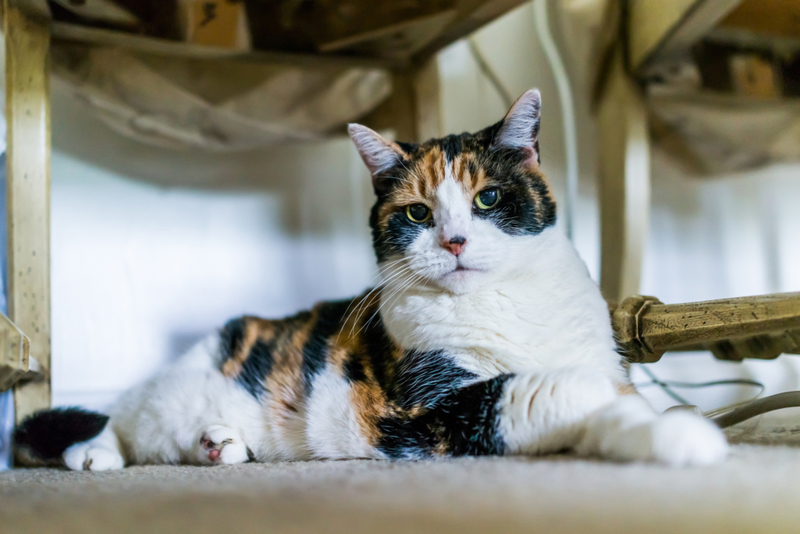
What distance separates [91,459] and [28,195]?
570mm

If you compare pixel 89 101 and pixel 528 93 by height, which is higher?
pixel 89 101

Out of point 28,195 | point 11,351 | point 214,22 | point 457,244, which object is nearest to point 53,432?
point 11,351

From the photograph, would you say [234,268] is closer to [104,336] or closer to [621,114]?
[104,336]

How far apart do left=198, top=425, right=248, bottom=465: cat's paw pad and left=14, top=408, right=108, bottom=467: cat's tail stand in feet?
0.70

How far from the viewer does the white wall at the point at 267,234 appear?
1.72 meters

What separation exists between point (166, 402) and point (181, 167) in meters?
1.00

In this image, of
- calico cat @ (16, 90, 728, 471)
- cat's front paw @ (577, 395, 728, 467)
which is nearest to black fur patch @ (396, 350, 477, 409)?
calico cat @ (16, 90, 728, 471)

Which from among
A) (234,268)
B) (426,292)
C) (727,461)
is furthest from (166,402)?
(727,461)

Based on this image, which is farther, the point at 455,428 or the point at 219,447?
the point at 219,447

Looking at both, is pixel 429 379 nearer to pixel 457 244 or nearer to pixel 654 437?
pixel 457 244

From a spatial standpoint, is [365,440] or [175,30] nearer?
[365,440]

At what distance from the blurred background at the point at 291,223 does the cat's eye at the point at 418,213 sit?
72cm

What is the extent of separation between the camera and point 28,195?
1150 mm

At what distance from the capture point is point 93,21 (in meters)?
1.24
